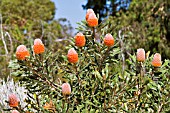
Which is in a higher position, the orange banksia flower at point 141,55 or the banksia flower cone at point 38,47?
the banksia flower cone at point 38,47

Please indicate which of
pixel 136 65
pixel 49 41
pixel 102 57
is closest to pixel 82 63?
pixel 102 57

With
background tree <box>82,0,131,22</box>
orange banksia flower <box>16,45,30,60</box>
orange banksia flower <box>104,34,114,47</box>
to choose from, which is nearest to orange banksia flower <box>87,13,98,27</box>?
orange banksia flower <box>104,34,114,47</box>

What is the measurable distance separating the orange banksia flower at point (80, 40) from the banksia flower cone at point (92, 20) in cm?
12

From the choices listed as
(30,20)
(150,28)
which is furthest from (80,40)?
(30,20)

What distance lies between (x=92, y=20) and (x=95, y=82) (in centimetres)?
33

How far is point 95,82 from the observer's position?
2281 mm

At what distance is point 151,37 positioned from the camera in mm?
11672

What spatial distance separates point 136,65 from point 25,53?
596mm

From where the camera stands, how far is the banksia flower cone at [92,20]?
2229 millimetres

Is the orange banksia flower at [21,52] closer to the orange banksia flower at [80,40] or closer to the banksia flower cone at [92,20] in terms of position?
the orange banksia flower at [80,40]

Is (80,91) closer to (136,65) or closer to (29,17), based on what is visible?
(136,65)

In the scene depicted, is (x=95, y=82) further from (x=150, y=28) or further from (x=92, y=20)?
(x=150, y=28)

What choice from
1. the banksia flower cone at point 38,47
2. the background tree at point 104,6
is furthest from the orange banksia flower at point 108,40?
the background tree at point 104,6

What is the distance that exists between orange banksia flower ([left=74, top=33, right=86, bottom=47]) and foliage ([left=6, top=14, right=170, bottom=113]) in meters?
0.11
